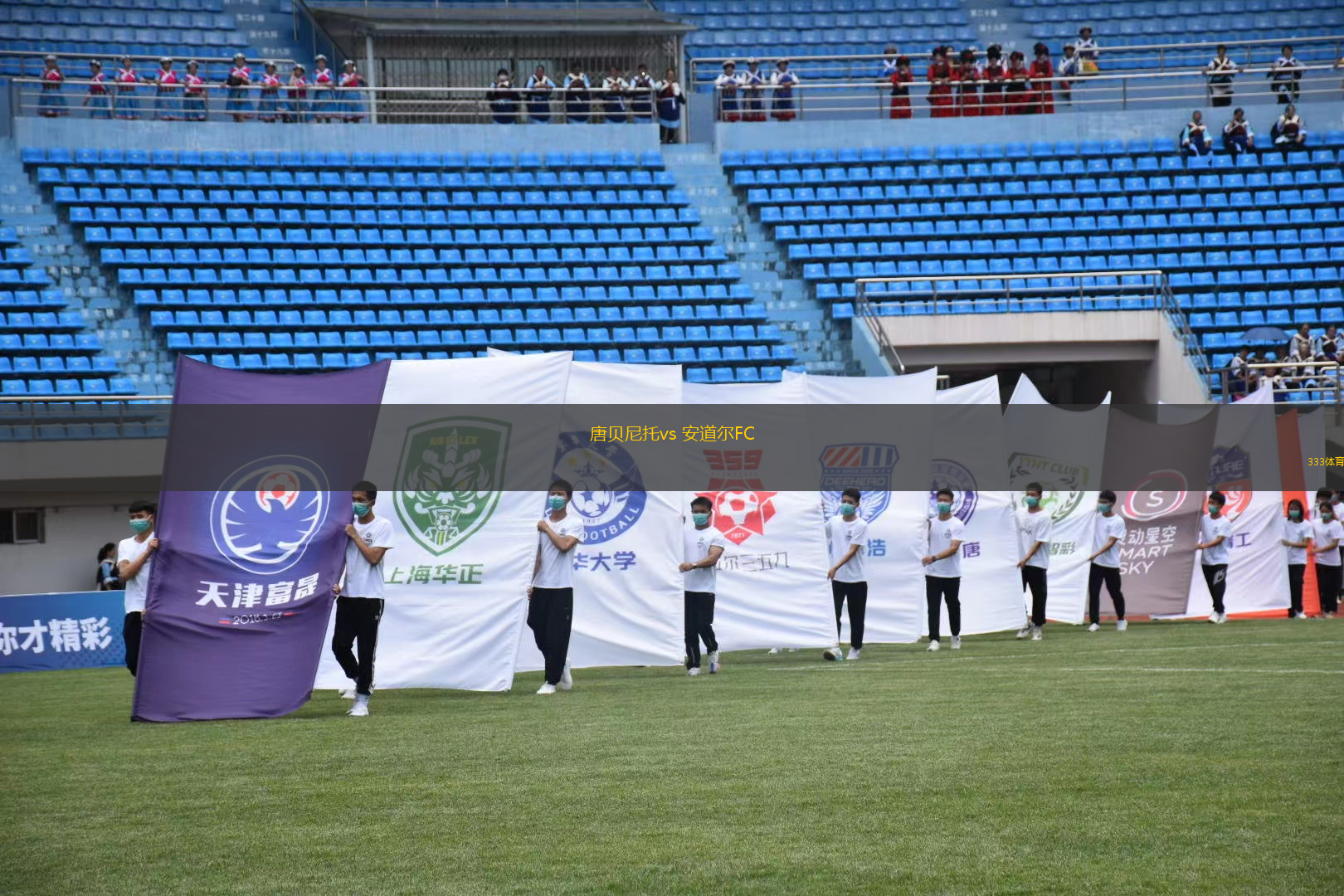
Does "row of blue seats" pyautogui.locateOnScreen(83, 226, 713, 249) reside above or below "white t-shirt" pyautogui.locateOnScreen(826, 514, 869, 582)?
above

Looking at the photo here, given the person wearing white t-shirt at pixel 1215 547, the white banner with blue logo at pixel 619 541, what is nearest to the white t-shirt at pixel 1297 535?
the person wearing white t-shirt at pixel 1215 547

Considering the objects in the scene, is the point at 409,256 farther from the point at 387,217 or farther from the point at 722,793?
the point at 722,793

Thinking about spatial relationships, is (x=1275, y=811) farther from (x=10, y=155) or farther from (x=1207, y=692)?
(x=10, y=155)

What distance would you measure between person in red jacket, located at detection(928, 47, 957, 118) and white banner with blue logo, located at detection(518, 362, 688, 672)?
20094mm

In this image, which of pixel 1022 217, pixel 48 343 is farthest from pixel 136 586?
pixel 1022 217

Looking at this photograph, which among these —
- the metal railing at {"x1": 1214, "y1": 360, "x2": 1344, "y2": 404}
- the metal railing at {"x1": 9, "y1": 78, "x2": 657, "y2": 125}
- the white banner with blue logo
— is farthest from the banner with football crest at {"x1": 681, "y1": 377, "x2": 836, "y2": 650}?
the metal railing at {"x1": 9, "y1": 78, "x2": 657, "y2": 125}

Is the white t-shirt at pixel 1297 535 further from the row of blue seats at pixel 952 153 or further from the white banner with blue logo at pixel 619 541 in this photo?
the row of blue seats at pixel 952 153

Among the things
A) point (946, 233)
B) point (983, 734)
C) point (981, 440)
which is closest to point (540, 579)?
point (983, 734)

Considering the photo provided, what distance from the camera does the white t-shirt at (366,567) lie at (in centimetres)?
1105

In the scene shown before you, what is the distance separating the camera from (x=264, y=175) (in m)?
28.3

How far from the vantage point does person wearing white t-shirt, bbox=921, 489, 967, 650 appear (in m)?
15.9

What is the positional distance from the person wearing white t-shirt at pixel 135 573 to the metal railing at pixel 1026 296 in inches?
571

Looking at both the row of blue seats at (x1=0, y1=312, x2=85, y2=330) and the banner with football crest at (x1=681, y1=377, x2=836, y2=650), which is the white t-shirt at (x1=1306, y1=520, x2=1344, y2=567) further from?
the row of blue seats at (x1=0, y1=312, x2=85, y2=330)

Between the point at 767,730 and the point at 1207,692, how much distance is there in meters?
3.08
